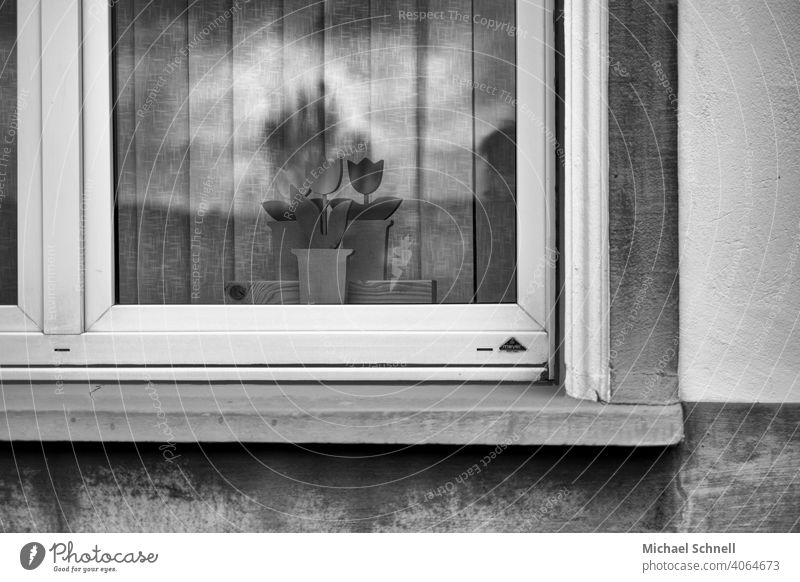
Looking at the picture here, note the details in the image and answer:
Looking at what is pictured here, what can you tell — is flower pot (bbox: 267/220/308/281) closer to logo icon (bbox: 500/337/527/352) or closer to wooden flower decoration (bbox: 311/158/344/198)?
wooden flower decoration (bbox: 311/158/344/198)

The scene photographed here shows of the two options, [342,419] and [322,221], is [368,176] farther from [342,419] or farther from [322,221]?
[342,419]

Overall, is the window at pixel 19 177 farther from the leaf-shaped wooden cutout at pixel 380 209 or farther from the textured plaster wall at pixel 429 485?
the leaf-shaped wooden cutout at pixel 380 209

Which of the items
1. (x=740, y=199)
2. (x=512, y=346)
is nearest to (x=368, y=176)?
(x=512, y=346)

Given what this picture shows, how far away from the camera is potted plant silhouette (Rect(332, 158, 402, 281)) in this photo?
160cm

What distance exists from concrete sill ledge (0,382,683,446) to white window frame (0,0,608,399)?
125mm

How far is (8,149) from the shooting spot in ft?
5.26

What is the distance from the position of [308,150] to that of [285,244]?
22 centimetres

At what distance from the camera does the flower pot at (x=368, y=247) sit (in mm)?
1596

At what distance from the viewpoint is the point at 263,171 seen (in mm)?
1632
